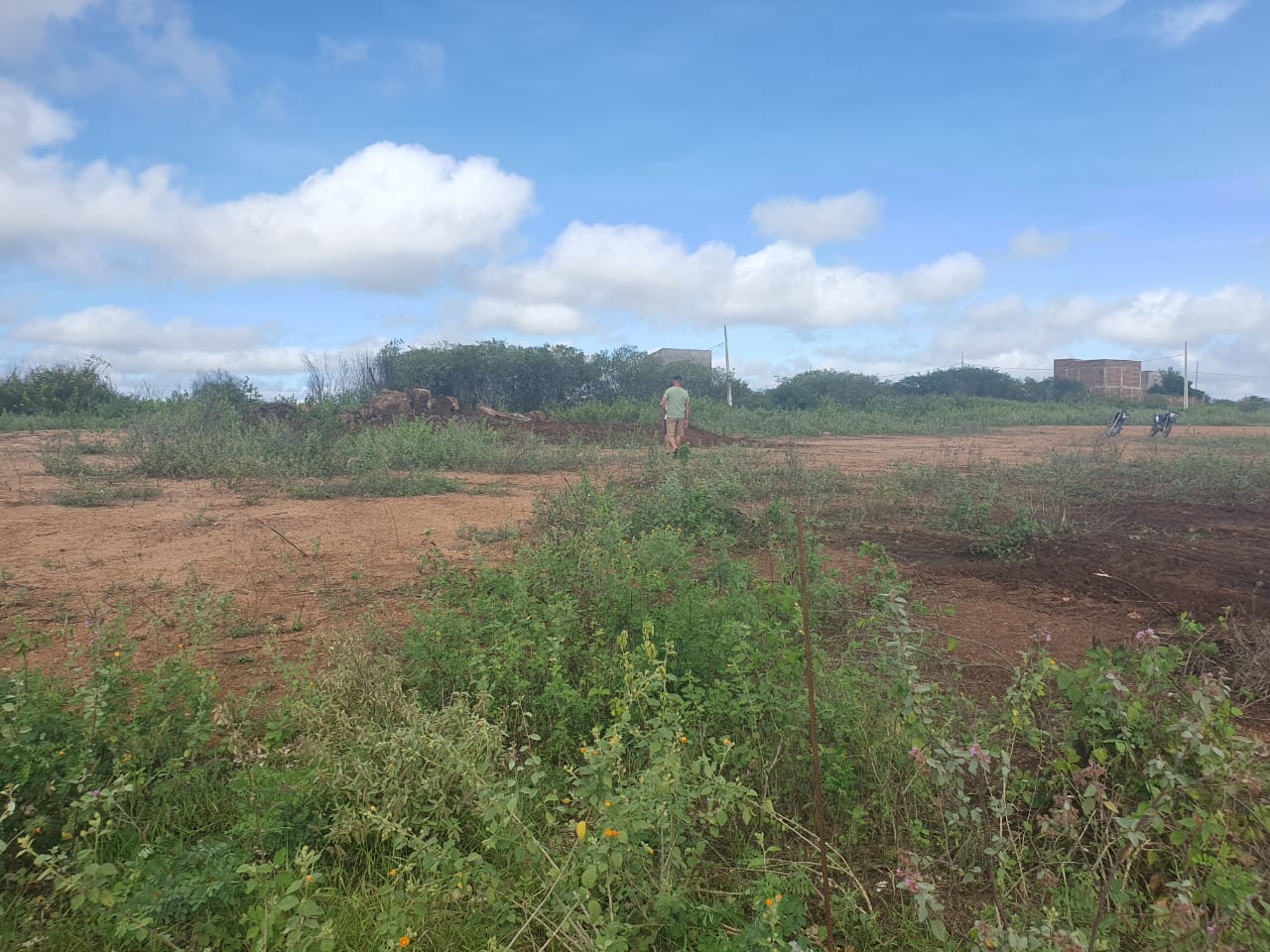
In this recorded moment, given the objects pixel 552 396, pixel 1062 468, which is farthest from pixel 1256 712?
pixel 552 396

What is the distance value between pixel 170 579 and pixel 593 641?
3418 mm

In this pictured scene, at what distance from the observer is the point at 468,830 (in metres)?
2.58

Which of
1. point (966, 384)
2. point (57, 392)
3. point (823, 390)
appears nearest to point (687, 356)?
point (823, 390)

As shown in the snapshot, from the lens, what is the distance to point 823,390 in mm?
32562

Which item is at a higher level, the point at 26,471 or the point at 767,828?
the point at 26,471

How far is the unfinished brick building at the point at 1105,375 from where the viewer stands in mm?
38594

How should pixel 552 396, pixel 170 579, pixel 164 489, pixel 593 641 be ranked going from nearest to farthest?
pixel 593 641, pixel 170 579, pixel 164 489, pixel 552 396

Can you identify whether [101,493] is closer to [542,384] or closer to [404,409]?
[404,409]

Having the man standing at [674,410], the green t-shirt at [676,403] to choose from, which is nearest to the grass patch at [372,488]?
the man standing at [674,410]

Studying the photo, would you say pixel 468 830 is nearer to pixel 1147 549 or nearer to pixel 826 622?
pixel 826 622

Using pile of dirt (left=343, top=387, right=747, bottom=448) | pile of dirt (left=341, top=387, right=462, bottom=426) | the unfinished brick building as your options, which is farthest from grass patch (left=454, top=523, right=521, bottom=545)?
the unfinished brick building

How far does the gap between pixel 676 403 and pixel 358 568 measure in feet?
27.3

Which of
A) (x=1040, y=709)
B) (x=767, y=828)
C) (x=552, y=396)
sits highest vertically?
(x=552, y=396)

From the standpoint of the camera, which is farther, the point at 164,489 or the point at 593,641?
the point at 164,489
